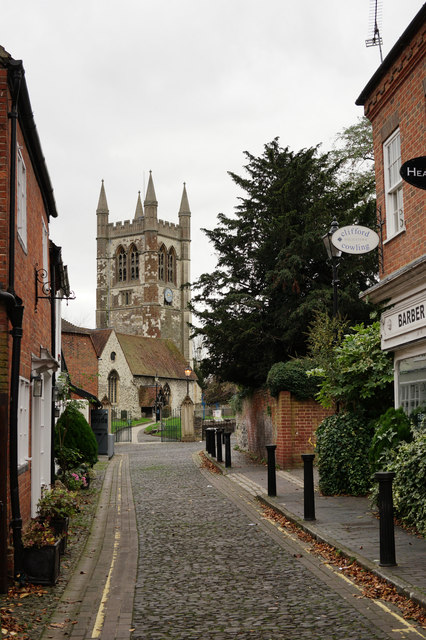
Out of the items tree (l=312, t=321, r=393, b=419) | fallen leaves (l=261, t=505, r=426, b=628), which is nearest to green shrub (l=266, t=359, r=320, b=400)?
tree (l=312, t=321, r=393, b=419)

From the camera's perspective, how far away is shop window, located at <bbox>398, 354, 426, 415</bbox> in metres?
11.1

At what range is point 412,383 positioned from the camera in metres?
11.6

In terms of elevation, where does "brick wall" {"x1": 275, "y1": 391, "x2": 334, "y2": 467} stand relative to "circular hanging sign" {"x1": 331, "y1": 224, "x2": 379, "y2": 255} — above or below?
below

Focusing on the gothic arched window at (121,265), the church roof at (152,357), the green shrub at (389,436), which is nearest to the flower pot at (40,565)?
the green shrub at (389,436)

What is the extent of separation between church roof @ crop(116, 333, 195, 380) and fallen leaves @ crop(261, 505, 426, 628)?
68847mm

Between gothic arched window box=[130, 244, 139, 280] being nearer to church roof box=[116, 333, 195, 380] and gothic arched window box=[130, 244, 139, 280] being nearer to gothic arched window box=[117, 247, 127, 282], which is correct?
gothic arched window box=[117, 247, 127, 282]

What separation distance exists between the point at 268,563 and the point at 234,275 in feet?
58.7

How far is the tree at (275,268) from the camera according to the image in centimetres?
2356

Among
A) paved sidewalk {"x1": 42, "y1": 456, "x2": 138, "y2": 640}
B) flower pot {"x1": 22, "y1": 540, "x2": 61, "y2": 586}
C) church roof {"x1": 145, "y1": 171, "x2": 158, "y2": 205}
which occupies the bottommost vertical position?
paved sidewalk {"x1": 42, "y1": 456, "x2": 138, "y2": 640}

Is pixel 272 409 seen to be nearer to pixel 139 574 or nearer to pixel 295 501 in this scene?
pixel 295 501

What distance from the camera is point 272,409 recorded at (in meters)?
21.5

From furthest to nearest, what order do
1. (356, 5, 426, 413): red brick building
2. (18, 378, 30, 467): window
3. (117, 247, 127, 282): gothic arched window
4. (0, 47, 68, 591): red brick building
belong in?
(117, 247, 127, 282): gothic arched window → (356, 5, 426, 413): red brick building → (18, 378, 30, 467): window → (0, 47, 68, 591): red brick building

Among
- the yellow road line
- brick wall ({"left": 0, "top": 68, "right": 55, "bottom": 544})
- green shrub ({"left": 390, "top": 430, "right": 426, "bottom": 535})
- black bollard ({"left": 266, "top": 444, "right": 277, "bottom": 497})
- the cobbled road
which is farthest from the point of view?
black bollard ({"left": 266, "top": 444, "right": 277, "bottom": 497})

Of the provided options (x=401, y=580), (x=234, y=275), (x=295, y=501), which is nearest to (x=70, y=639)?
(x=401, y=580)
